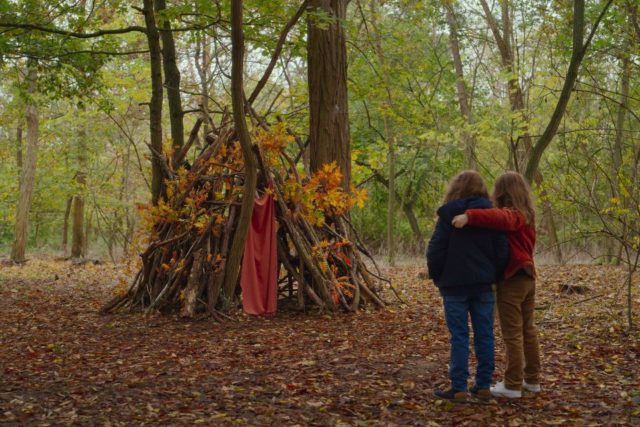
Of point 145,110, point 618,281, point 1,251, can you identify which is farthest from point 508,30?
point 1,251

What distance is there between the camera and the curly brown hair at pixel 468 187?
13.5 ft

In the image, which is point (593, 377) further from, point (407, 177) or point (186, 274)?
point (407, 177)

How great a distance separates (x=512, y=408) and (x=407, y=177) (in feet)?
55.5

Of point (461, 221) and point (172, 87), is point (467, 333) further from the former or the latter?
point (172, 87)

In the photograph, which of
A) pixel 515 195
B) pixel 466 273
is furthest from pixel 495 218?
pixel 466 273

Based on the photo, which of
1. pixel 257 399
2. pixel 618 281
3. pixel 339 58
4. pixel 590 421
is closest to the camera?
pixel 590 421

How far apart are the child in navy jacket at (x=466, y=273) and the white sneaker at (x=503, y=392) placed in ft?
0.32

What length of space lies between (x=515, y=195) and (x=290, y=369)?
7.01ft

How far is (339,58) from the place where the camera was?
28.0 ft

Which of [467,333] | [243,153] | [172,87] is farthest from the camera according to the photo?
[172,87]

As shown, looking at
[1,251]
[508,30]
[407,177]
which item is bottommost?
[1,251]

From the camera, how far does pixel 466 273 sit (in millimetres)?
4008

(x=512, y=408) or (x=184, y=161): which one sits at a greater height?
(x=184, y=161)

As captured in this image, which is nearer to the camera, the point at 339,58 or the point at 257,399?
the point at 257,399
